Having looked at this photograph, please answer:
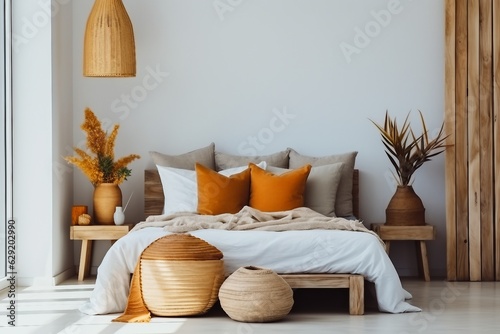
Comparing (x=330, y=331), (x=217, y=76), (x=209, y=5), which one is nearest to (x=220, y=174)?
(x=217, y=76)

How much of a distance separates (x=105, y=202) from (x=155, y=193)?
0.45 m

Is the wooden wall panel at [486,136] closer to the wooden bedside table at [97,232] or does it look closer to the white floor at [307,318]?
the white floor at [307,318]

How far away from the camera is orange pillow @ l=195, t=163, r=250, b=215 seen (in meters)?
6.48

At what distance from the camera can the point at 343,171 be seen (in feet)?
23.0

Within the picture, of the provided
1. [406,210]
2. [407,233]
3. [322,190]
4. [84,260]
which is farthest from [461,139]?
[84,260]

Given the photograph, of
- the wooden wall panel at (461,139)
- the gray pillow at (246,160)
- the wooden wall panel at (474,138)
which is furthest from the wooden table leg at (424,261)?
the gray pillow at (246,160)

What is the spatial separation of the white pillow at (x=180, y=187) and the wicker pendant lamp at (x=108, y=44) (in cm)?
84

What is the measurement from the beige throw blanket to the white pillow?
39 cm

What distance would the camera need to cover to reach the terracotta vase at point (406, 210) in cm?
690

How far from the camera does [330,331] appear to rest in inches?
193

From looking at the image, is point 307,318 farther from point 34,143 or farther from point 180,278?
point 34,143

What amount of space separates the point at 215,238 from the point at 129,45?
2.06 meters

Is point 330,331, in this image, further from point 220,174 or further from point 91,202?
point 91,202

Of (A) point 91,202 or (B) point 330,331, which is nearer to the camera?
(B) point 330,331
